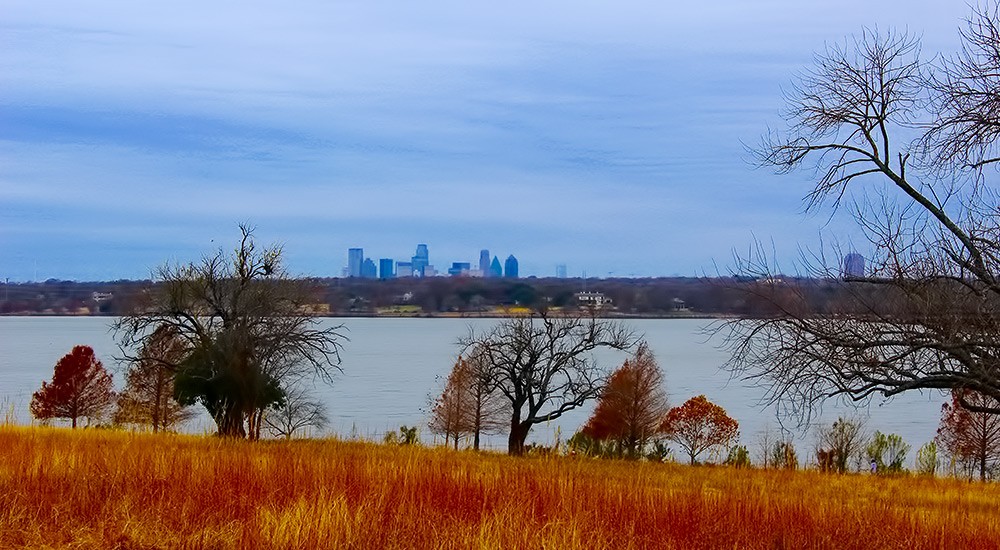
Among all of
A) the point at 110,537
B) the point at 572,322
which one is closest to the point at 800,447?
the point at 572,322

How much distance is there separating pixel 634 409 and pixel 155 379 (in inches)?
1032

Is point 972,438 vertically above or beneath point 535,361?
beneath

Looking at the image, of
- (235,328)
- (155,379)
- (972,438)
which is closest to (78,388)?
(155,379)

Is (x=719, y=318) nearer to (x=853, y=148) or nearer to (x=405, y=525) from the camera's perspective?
(x=853, y=148)

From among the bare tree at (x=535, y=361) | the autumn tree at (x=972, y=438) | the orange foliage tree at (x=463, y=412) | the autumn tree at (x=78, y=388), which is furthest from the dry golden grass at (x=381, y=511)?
the autumn tree at (x=78, y=388)

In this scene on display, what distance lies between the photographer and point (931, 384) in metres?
11.7

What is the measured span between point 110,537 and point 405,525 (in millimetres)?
1999

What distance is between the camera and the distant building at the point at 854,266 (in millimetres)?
12087

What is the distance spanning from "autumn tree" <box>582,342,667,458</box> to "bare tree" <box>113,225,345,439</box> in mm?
22487

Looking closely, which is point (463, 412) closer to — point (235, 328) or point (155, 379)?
point (155, 379)

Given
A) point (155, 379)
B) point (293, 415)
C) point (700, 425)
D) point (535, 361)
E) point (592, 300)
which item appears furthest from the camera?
point (155, 379)

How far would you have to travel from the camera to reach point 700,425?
53.3 m

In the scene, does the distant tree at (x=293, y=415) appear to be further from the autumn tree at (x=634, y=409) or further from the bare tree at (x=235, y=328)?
the autumn tree at (x=634, y=409)

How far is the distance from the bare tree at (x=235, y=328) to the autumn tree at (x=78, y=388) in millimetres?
24452
